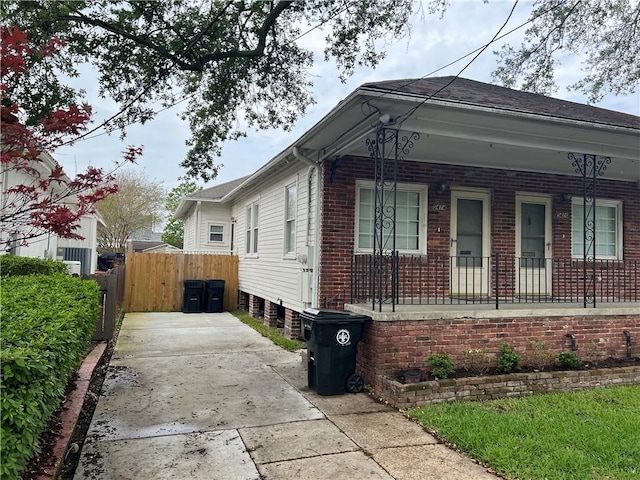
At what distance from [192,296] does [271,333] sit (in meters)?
4.62

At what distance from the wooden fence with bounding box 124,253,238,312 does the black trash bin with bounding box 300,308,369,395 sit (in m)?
9.07

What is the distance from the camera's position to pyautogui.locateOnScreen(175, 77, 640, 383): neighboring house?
19.0 feet

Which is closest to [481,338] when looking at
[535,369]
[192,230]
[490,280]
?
[535,369]

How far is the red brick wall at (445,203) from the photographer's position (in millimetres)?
7508

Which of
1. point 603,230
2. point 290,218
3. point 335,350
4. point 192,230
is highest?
point 192,230

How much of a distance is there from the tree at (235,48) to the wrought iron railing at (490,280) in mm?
4009

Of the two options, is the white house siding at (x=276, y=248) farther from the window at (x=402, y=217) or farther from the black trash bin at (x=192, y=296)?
the black trash bin at (x=192, y=296)

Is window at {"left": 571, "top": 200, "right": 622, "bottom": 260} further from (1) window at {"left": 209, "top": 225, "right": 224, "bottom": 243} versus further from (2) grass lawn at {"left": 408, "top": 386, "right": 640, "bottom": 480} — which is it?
(1) window at {"left": 209, "top": 225, "right": 224, "bottom": 243}

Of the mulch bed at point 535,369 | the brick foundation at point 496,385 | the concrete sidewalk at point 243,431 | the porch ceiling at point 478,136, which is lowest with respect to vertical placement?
the concrete sidewalk at point 243,431

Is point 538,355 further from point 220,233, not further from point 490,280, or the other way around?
point 220,233

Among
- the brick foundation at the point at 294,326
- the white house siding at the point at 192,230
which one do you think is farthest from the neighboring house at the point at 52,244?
the brick foundation at the point at 294,326

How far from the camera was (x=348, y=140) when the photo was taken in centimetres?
663

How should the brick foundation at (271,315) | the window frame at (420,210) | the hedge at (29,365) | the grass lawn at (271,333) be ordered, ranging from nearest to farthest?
1. the hedge at (29,365)
2. the window frame at (420,210)
3. the grass lawn at (271,333)
4. the brick foundation at (271,315)

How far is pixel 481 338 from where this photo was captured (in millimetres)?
5895
